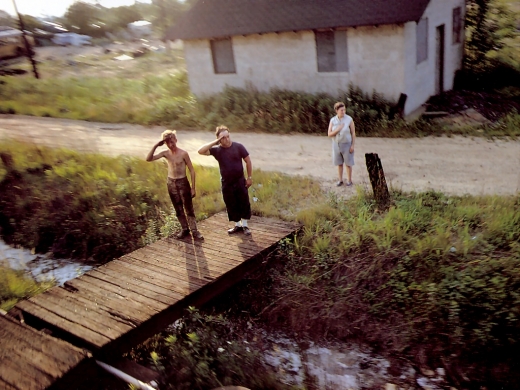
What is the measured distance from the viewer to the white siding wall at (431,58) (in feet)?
44.0

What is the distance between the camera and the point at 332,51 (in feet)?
47.6

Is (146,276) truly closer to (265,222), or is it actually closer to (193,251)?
(193,251)

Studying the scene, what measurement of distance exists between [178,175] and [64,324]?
8.18ft

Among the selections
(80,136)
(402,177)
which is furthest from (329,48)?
(80,136)

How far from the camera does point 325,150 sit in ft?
38.3

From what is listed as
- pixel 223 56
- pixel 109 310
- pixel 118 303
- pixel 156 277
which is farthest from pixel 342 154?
pixel 223 56

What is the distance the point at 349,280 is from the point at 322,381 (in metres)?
1.52

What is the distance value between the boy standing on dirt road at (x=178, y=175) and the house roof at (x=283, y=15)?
28.6 ft

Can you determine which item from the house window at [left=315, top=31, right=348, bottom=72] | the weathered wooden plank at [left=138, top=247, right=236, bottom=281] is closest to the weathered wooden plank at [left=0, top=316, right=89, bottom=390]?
the weathered wooden plank at [left=138, top=247, right=236, bottom=281]

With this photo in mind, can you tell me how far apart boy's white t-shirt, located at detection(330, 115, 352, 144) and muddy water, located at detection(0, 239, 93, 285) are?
5.68 metres

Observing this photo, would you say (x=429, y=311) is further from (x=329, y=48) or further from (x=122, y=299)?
(x=329, y=48)

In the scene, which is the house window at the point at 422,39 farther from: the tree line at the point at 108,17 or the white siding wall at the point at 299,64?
the tree line at the point at 108,17

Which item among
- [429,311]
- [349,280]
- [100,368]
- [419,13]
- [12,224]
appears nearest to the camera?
[100,368]

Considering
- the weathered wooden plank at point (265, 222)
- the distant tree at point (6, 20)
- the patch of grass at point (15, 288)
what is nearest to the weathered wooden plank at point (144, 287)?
the patch of grass at point (15, 288)
